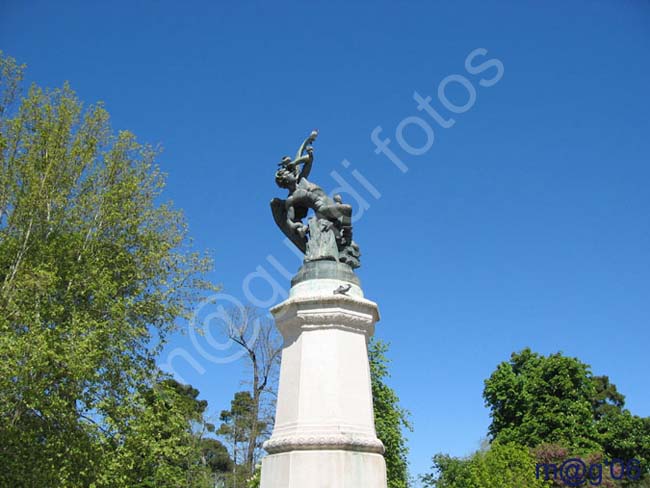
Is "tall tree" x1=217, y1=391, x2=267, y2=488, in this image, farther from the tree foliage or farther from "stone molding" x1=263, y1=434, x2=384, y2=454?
"stone molding" x1=263, y1=434, x2=384, y2=454

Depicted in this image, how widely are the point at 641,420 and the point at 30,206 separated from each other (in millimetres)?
34897

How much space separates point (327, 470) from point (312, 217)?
3.78m

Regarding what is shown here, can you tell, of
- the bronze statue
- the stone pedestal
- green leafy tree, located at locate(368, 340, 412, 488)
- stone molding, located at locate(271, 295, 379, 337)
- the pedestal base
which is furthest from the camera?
green leafy tree, located at locate(368, 340, 412, 488)

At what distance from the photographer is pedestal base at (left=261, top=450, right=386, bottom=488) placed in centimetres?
648

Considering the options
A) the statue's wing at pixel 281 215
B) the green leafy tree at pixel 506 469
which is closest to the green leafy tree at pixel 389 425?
the green leafy tree at pixel 506 469

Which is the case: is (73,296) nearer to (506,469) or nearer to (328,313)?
(328,313)

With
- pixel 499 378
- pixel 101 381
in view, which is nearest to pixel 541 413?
pixel 499 378

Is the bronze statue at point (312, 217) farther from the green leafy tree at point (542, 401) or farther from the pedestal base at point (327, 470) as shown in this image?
the green leafy tree at point (542, 401)

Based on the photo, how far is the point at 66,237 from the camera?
49.1 feet

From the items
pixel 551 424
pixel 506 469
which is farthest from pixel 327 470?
pixel 551 424

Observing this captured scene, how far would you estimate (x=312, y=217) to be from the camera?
28.5ft

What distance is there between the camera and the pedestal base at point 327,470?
648cm

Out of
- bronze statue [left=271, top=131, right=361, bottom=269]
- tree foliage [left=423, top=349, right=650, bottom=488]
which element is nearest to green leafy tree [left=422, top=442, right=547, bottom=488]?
tree foliage [left=423, top=349, right=650, bottom=488]

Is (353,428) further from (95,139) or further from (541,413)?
(541,413)
